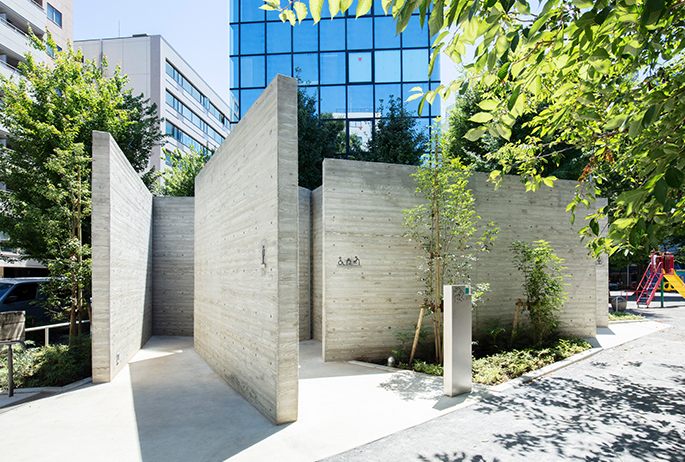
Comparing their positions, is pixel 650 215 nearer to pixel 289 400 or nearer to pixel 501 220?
pixel 289 400

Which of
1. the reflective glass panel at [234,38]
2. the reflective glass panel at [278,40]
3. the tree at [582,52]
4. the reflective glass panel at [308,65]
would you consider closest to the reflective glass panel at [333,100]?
the reflective glass panel at [308,65]

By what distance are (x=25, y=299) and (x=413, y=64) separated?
1660cm

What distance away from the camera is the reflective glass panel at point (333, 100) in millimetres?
17500

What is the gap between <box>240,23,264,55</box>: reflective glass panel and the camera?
17.7m

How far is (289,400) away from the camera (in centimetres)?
418

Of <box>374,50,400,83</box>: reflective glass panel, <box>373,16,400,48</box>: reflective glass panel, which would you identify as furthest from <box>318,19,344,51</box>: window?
<box>374,50,400,83</box>: reflective glass panel

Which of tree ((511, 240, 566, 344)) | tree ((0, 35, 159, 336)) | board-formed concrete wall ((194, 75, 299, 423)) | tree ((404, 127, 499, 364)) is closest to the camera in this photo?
board-formed concrete wall ((194, 75, 299, 423))

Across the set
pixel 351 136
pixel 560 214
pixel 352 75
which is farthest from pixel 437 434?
pixel 352 75

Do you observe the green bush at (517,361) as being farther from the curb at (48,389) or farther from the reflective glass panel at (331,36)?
the reflective glass panel at (331,36)

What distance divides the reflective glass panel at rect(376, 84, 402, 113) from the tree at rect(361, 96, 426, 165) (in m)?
0.63

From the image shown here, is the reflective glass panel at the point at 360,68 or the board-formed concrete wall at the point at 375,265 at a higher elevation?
the reflective glass panel at the point at 360,68

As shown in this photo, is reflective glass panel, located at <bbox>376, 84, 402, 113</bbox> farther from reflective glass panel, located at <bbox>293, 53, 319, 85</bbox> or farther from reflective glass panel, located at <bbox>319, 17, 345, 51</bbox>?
reflective glass panel, located at <bbox>293, 53, 319, 85</bbox>

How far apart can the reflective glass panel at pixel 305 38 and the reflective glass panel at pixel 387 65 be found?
2922 millimetres

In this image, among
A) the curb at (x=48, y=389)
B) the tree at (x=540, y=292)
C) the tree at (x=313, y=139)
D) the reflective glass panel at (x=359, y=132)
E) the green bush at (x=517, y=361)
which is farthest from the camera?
the reflective glass panel at (x=359, y=132)
